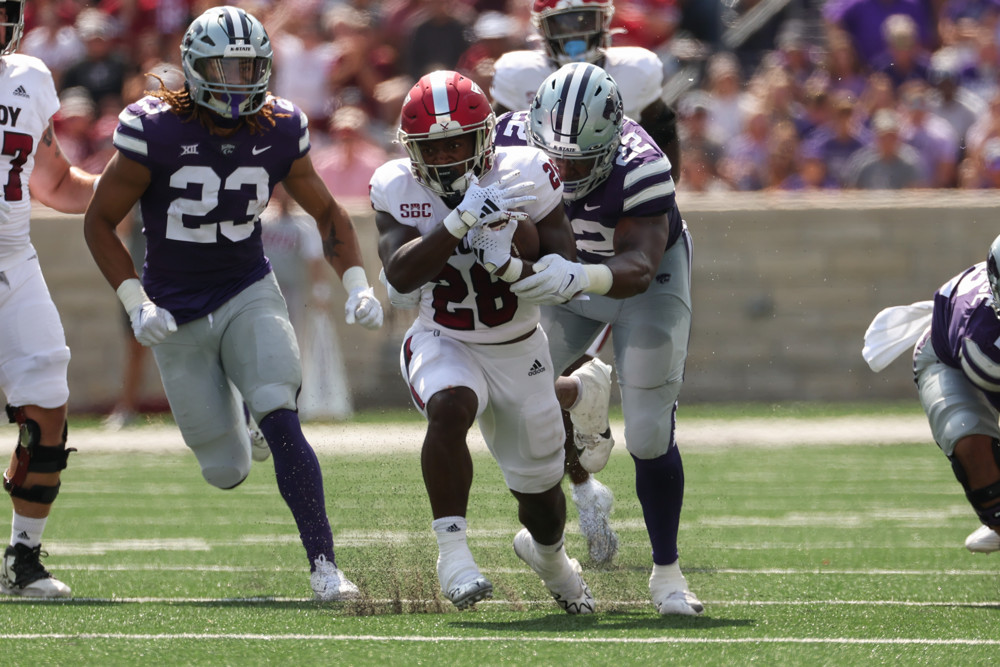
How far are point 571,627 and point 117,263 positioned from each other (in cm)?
190

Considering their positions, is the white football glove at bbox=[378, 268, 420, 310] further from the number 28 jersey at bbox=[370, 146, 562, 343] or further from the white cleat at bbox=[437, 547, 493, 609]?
the white cleat at bbox=[437, 547, 493, 609]

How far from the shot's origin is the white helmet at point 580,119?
4695 mm

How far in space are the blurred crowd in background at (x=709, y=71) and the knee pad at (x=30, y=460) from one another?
548 cm

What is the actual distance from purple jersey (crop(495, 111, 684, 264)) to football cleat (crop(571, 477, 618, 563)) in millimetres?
1106

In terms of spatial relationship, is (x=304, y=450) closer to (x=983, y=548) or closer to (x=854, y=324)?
(x=983, y=548)

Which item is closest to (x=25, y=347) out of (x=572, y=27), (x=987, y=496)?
(x=572, y=27)

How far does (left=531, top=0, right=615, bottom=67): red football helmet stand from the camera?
5.97m

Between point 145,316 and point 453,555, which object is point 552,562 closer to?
point 453,555

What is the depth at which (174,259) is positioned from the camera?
5320 millimetres

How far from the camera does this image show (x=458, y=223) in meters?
4.37

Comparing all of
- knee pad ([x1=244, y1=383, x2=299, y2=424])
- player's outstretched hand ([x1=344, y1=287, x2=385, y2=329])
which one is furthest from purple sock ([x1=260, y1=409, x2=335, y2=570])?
player's outstretched hand ([x1=344, y1=287, x2=385, y2=329])

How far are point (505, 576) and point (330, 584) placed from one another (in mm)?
797

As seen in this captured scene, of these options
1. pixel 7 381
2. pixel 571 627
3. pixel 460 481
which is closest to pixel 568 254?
pixel 460 481

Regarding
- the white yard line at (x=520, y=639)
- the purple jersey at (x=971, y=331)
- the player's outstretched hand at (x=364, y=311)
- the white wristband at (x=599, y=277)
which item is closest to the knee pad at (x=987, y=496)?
the purple jersey at (x=971, y=331)
